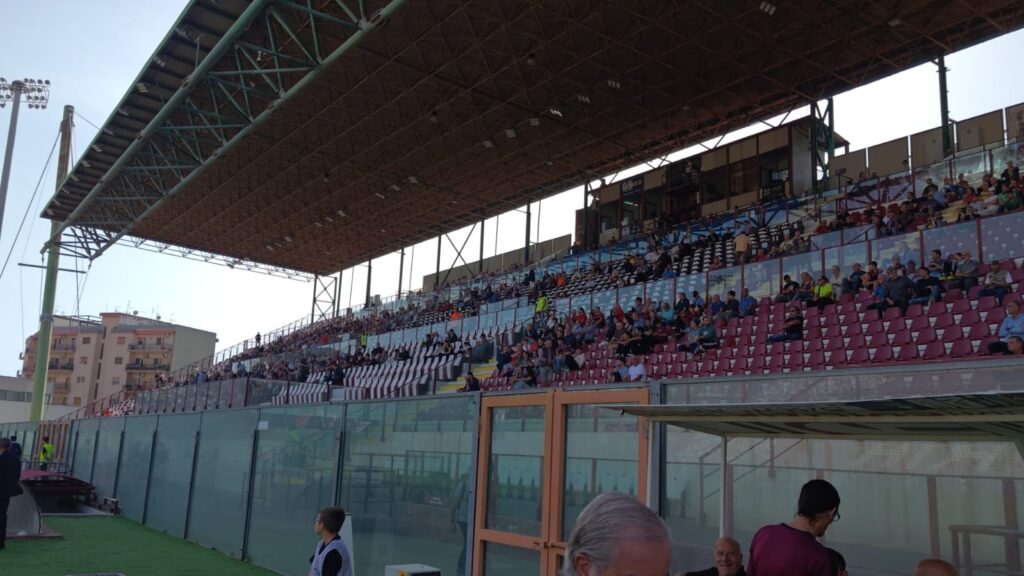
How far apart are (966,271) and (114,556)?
14107 millimetres

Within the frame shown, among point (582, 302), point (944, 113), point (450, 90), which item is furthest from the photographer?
point (450, 90)

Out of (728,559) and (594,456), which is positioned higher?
(594,456)

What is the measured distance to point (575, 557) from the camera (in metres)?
1.73

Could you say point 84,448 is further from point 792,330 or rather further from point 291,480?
point 792,330

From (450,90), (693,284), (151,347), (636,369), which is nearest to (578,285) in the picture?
A: (450,90)

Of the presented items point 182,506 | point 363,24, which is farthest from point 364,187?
point 182,506

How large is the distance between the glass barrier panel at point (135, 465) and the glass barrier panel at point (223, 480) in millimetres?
3425

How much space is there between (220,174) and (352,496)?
30170 mm

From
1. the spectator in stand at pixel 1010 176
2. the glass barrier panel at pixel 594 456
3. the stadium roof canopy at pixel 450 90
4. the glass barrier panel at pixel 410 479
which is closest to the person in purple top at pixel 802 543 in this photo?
the glass barrier panel at pixel 594 456

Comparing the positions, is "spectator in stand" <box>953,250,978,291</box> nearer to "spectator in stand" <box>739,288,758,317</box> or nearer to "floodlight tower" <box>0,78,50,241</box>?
"spectator in stand" <box>739,288,758,317</box>

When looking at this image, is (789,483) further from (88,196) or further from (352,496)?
(88,196)

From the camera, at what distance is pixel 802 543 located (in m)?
3.80

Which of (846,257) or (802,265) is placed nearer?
(846,257)

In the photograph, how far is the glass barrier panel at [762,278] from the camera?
55.5 ft
